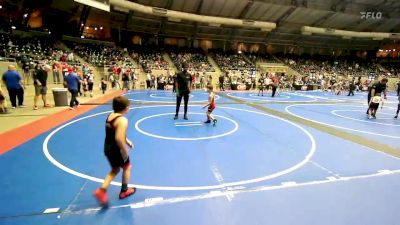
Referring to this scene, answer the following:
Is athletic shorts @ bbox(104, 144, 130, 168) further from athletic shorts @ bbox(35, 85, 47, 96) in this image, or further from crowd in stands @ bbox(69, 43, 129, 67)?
crowd in stands @ bbox(69, 43, 129, 67)

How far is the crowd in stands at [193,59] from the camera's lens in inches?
1304

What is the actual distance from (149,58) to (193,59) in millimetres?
6335

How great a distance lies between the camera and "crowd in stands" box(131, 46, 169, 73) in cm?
3050

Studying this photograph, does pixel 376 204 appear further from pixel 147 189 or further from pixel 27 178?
pixel 27 178

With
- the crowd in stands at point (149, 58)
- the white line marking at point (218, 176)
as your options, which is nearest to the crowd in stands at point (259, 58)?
the crowd in stands at point (149, 58)

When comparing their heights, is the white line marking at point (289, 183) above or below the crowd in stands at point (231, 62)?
below

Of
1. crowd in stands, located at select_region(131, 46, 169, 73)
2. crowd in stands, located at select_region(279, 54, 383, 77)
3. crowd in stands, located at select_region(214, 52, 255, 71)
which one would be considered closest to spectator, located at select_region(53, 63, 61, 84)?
crowd in stands, located at select_region(131, 46, 169, 73)

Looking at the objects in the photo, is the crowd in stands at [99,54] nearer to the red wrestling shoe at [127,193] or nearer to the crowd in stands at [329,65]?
the red wrestling shoe at [127,193]

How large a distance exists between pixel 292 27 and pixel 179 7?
17909mm

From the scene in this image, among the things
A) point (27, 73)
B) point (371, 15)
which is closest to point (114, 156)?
point (27, 73)

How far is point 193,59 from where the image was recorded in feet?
117

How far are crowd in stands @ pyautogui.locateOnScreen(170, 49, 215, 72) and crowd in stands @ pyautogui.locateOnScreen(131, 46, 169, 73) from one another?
1844 millimetres

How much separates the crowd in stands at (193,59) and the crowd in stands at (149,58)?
6.05 ft

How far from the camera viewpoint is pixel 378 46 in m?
49.4
